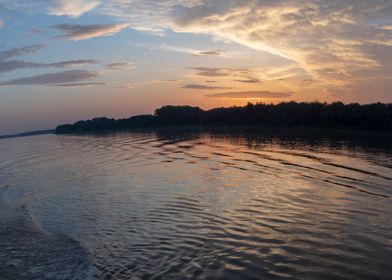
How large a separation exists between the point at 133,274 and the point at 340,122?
246ft

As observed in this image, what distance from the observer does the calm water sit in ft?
36.2

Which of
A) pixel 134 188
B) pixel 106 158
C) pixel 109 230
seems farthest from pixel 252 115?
pixel 109 230

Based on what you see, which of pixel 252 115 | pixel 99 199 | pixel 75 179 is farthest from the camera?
pixel 252 115

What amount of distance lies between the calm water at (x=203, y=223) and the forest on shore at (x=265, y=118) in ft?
151

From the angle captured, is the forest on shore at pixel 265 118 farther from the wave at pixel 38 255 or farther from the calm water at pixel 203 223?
the wave at pixel 38 255

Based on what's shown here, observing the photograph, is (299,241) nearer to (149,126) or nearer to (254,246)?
(254,246)

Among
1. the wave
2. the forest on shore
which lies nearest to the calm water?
the wave

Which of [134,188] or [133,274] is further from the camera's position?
[134,188]

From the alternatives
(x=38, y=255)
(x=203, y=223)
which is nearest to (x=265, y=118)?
(x=203, y=223)

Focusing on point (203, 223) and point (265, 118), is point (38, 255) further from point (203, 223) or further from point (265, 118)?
point (265, 118)

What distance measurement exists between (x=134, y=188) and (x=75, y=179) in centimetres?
679

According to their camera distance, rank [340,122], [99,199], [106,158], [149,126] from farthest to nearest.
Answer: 1. [149,126]
2. [340,122]
3. [106,158]
4. [99,199]

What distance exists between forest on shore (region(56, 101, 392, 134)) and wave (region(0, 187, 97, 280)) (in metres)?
63.8

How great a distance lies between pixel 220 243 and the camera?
12.9 metres
